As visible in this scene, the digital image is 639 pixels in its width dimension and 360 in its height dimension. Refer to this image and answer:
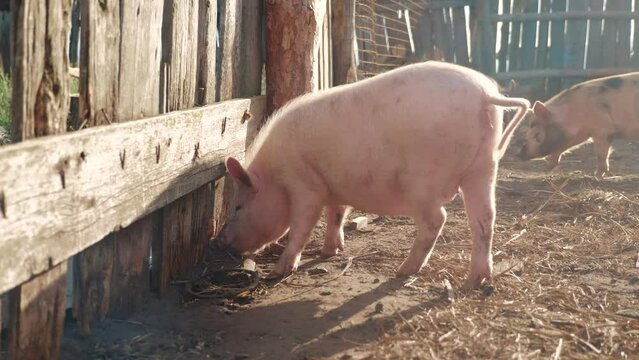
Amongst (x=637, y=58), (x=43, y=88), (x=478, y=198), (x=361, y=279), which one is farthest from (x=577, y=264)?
(x=637, y=58)

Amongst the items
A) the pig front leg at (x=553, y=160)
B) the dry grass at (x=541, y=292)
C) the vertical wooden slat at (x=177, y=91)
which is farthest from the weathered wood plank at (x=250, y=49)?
the pig front leg at (x=553, y=160)

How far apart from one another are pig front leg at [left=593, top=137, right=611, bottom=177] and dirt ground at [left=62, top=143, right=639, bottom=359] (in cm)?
290

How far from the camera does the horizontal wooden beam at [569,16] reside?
13492 mm

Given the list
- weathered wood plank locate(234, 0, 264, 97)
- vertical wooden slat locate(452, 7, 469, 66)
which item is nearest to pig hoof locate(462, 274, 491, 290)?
weathered wood plank locate(234, 0, 264, 97)

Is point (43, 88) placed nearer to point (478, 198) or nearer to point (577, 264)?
point (478, 198)

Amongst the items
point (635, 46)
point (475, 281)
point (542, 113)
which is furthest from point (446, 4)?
point (475, 281)

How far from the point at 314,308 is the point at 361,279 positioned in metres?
0.66

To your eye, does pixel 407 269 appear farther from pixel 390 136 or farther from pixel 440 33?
pixel 440 33

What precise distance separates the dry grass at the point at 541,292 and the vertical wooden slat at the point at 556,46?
23.8ft

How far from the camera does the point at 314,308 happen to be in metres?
4.08

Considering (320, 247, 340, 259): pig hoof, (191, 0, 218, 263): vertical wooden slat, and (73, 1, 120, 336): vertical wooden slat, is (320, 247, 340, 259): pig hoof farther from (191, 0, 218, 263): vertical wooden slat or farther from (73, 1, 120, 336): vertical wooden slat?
(73, 1, 120, 336): vertical wooden slat

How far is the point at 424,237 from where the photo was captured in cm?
456

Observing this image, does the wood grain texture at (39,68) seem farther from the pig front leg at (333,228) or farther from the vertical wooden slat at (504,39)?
the vertical wooden slat at (504,39)

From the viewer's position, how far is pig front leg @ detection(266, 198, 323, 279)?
4.70 meters
